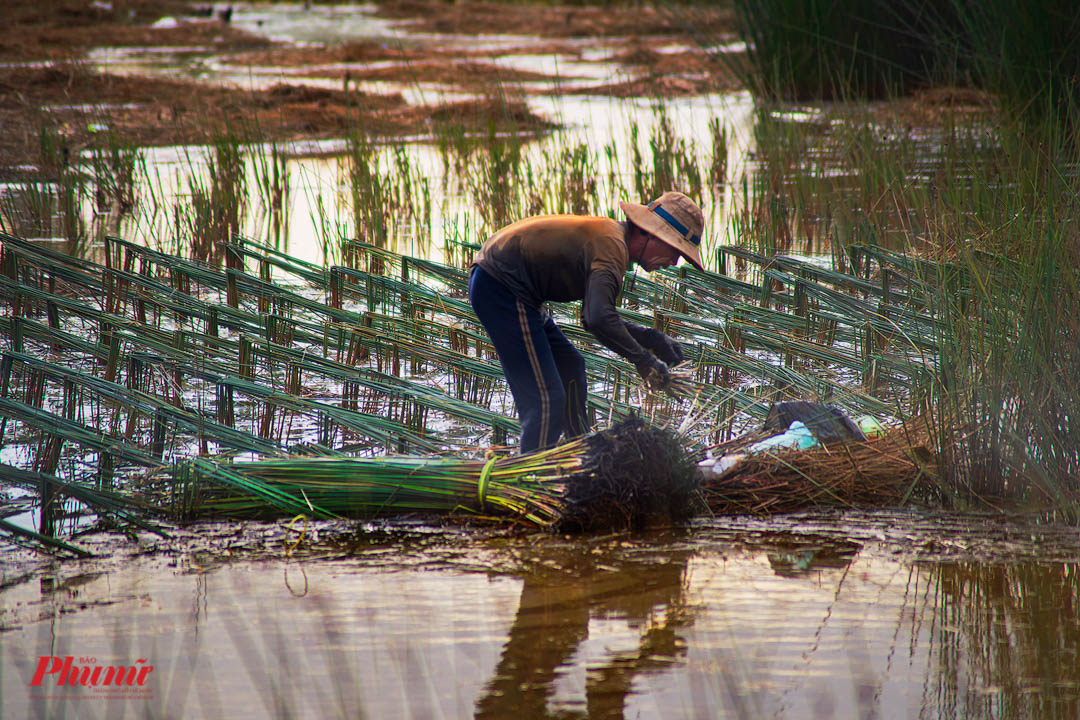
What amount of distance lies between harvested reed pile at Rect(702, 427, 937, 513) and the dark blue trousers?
0.57 m

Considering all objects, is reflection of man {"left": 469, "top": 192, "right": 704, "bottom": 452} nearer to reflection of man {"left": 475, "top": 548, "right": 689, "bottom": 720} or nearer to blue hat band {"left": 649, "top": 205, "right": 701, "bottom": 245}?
blue hat band {"left": 649, "top": 205, "right": 701, "bottom": 245}

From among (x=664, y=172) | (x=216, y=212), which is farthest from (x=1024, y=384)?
(x=216, y=212)

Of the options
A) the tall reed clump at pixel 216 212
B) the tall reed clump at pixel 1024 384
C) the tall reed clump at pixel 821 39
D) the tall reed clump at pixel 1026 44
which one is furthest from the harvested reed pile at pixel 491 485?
the tall reed clump at pixel 821 39

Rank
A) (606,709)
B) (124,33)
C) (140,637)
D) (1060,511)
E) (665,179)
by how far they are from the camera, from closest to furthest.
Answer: (606,709)
(140,637)
(1060,511)
(665,179)
(124,33)

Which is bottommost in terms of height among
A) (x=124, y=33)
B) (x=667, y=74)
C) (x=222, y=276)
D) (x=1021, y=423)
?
(x=1021, y=423)

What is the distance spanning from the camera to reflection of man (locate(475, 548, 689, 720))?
111 inches

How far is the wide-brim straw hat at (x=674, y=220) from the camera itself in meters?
3.98

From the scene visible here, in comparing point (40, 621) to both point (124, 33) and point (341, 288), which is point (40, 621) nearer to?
point (341, 288)

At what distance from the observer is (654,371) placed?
3953mm

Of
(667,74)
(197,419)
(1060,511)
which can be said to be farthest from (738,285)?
(667,74)

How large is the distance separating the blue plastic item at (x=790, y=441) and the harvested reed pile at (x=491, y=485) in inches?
15.4

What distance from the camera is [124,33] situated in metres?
25.1

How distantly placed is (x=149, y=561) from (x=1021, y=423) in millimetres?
2826

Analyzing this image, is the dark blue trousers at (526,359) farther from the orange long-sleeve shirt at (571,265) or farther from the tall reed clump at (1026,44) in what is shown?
the tall reed clump at (1026,44)
